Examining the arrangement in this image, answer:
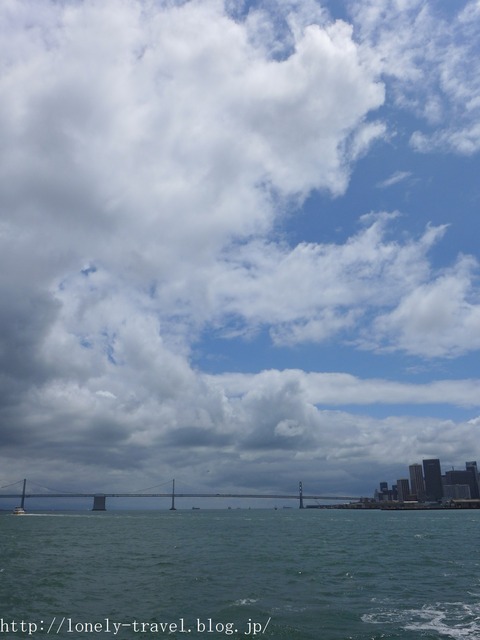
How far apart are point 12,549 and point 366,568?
4765 cm

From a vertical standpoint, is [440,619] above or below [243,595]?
below

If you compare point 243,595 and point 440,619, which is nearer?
point 440,619

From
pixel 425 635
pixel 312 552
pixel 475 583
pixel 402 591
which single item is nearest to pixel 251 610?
pixel 425 635

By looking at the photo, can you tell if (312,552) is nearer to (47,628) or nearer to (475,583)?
(475,583)

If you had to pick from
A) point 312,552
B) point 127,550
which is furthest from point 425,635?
point 127,550

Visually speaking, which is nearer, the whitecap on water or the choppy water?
the whitecap on water

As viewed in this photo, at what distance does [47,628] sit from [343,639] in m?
15.4

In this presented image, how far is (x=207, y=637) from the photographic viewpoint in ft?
81.4

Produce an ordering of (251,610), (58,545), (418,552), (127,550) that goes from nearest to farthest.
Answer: (251,610) < (418,552) < (127,550) < (58,545)

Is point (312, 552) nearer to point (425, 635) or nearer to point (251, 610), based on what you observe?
point (251, 610)

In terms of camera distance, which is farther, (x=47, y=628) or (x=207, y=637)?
(x=47, y=628)

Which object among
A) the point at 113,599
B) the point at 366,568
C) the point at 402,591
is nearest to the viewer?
the point at 113,599

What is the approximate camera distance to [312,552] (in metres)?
61.7

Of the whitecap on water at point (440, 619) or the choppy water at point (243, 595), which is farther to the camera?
the choppy water at point (243, 595)
